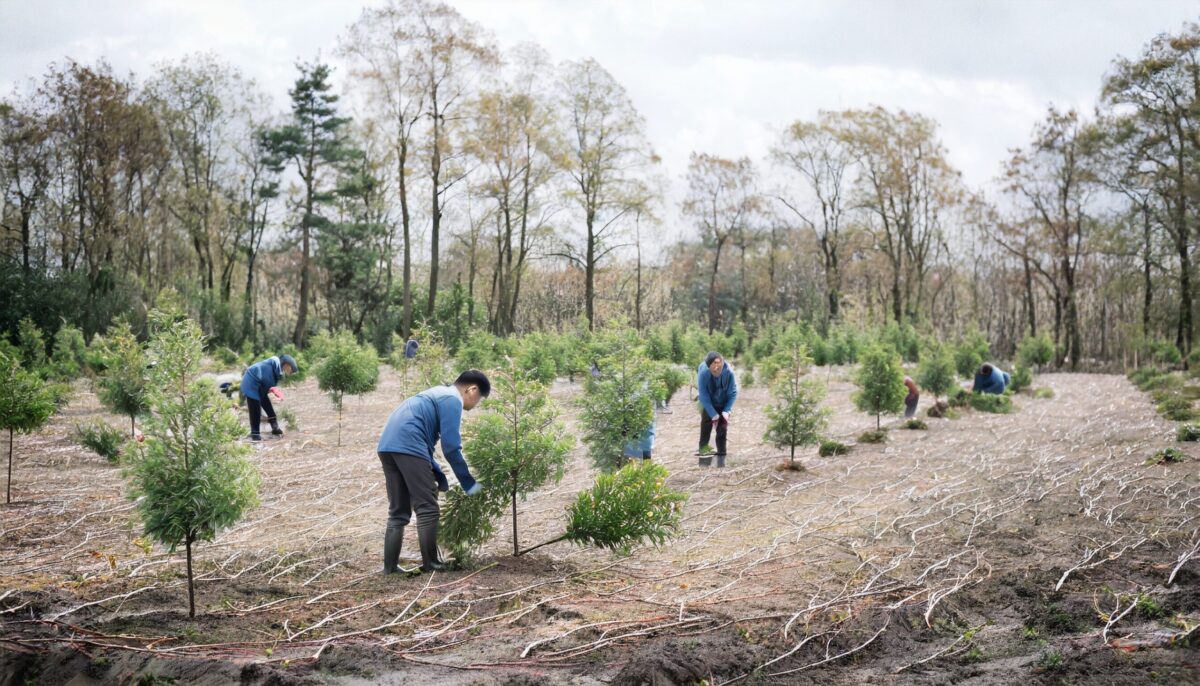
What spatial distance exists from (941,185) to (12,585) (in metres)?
36.9

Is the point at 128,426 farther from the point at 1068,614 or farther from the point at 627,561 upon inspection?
the point at 1068,614

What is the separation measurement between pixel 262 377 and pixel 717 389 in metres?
6.59

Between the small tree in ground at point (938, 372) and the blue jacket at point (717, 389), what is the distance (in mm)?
7615

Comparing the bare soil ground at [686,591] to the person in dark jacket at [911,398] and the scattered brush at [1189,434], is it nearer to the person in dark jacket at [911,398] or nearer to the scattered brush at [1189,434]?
the scattered brush at [1189,434]

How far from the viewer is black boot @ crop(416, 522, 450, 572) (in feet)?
20.3

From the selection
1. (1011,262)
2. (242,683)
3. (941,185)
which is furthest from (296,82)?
(1011,262)

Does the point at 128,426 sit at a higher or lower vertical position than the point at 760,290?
lower

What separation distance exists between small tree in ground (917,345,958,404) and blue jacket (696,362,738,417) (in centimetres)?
761

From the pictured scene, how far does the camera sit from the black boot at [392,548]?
617 centimetres

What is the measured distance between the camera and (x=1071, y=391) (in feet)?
73.9

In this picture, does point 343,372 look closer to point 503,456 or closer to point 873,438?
point 873,438

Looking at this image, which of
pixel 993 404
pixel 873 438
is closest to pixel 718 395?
pixel 873 438

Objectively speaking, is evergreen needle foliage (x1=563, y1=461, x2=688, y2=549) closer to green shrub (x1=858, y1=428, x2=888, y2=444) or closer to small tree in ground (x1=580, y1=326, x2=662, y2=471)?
small tree in ground (x1=580, y1=326, x2=662, y2=471)

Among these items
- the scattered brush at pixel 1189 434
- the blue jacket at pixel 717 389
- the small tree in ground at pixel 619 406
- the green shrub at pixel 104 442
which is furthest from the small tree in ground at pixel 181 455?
the scattered brush at pixel 1189 434
